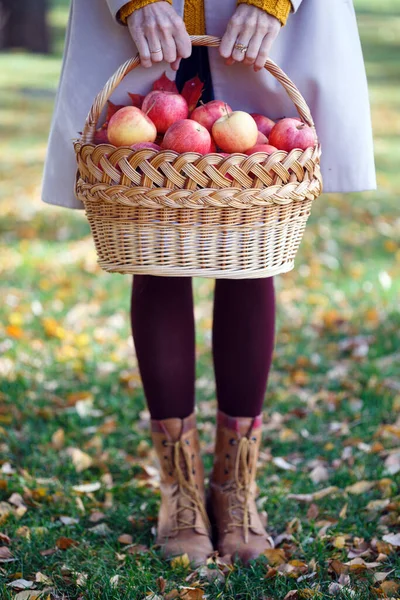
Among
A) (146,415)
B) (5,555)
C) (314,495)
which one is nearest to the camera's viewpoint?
(5,555)

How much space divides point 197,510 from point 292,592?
365mm

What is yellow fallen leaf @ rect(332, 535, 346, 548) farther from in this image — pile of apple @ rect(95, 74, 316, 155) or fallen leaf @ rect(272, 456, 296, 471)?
pile of apple @ rect(95, 74, 316, 155)

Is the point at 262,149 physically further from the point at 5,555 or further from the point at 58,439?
the point at 58,439

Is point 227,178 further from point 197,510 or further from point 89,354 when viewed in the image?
point 89,354

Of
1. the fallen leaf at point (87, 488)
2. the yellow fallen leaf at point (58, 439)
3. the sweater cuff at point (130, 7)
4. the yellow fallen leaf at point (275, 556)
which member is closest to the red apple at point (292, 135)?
the sweater cuff at point (130, 7)

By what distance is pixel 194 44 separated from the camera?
1741 mm

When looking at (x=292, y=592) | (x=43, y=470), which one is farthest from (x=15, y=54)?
(x=292, y=592)

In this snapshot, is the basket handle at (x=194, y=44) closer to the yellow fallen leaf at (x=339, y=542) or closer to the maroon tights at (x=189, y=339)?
the maroon tights at (x=189, y=339)

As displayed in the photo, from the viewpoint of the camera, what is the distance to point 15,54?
12.7 metres

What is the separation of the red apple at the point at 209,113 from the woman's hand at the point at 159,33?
123 mm

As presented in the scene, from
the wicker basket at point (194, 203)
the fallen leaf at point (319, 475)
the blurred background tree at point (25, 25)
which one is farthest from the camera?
the blurred background tree at point (25, 25)

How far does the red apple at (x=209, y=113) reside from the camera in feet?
5.72

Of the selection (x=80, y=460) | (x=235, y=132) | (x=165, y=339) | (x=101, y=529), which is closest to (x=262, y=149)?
(x=235, y=132)

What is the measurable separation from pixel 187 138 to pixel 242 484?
928mm
